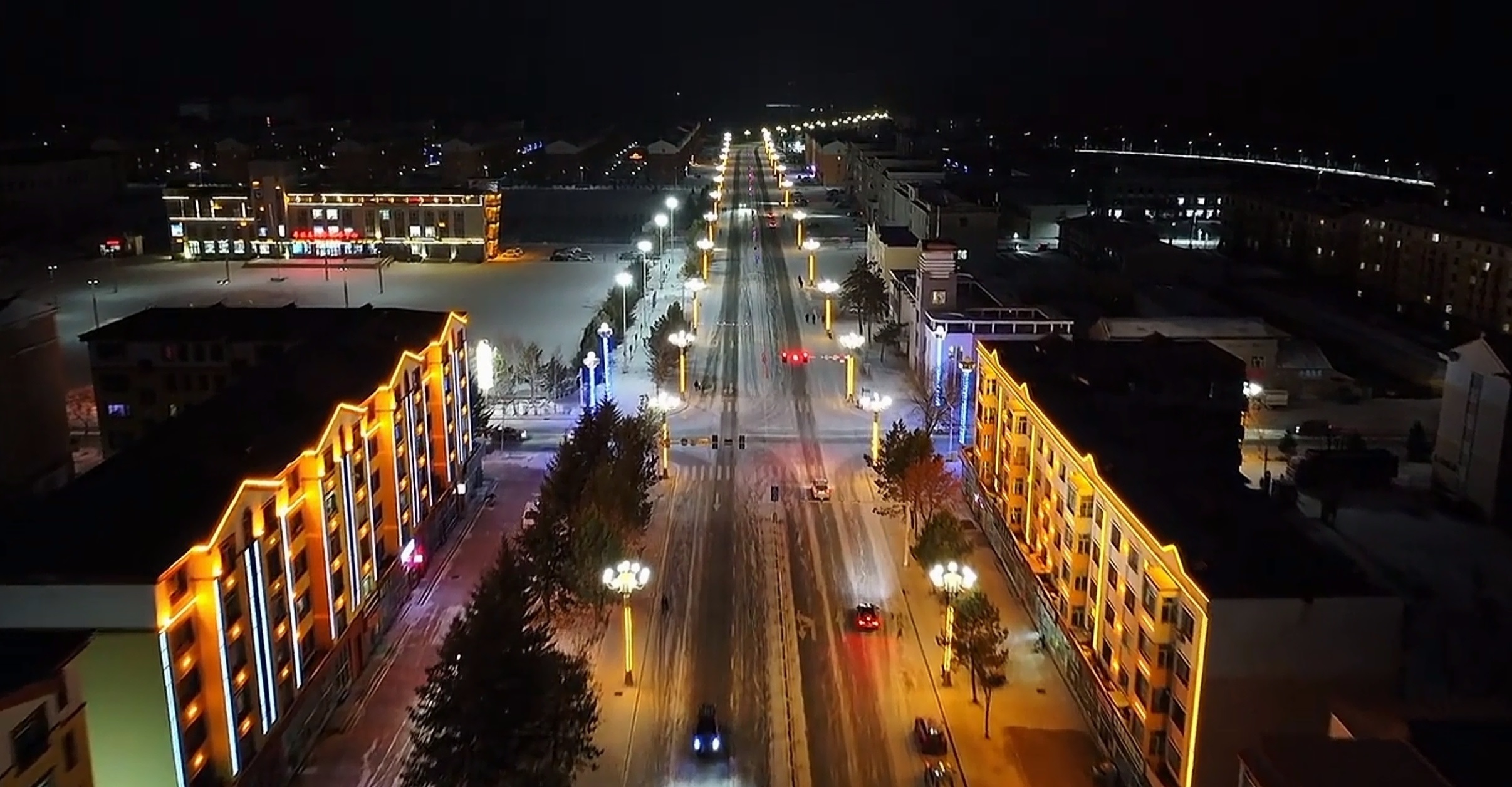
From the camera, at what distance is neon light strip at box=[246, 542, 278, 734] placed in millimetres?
12164

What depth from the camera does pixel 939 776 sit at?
42.3 feet

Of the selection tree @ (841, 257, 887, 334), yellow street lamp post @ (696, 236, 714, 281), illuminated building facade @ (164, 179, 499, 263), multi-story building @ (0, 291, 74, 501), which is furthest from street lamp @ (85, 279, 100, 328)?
tree @ (841, 257, 887, 334)

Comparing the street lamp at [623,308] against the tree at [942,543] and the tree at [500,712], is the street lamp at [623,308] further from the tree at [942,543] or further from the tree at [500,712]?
the tree at [500,712]

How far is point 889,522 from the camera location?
20516 mm

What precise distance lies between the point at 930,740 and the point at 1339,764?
18.3 feet

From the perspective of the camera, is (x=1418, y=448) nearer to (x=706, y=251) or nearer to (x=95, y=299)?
(x=706, y=251)

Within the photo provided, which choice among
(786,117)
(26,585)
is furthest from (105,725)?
(786,117)

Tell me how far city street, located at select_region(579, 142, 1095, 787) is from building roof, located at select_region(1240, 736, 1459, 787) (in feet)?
14.5

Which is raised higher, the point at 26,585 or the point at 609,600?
the point at 26,585

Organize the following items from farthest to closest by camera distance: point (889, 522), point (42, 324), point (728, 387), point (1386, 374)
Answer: point (1386, 374) → point (728, 387) → point (42, 324) → point (889, 522)

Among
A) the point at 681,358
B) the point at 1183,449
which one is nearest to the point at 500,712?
the point at 1183,449

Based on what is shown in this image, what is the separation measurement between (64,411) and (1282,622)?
77.3 ft

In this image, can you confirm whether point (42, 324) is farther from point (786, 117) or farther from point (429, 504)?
point (786, 117)

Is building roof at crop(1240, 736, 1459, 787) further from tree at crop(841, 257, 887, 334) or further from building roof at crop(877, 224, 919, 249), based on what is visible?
building roof at crop(877, 224, 919, 249)
